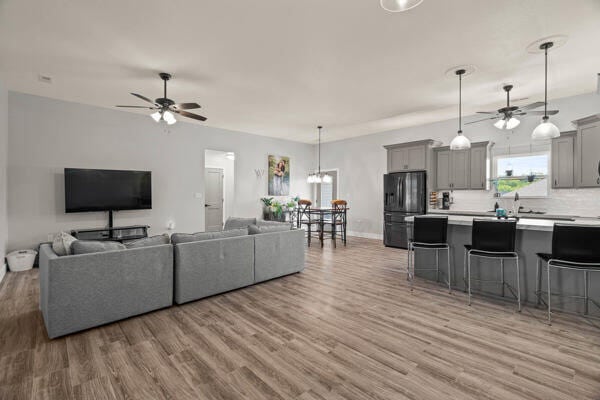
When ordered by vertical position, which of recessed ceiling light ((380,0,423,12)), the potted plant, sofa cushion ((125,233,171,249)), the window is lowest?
sofa cushion ((125,233,171,249))

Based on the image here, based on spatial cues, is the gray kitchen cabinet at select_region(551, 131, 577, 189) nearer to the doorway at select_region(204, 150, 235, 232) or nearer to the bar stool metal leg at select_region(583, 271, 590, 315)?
the bar stool metal leg at select_region(583, 271, 590, 315)

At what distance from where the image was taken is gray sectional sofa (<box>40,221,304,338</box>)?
7.93 ft

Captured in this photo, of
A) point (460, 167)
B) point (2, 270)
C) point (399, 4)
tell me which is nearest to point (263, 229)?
point (399, 4)

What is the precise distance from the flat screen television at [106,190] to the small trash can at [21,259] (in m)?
0.86

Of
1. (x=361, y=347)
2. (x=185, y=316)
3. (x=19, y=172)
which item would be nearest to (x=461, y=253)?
(x=361, y=347)

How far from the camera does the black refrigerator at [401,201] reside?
6242mm

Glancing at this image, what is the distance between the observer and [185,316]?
9.43 feet

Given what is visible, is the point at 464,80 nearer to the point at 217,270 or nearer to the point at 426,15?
the point at 426,15

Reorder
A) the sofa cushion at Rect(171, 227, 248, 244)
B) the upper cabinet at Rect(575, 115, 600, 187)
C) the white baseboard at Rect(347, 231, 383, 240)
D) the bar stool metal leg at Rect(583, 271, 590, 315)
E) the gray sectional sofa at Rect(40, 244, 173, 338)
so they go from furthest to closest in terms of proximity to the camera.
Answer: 1. the white baseboard at Rect(347, 231, 383, 240)
2. the upper cabinet at Rect(575, 115, 600, 187)
3. the sofa cushion at Rect(171, 227, 248, 244)
4. the bar stool metal leg at Rect(583, 271, 590, 315)
5. the gray sectional sofa at Rect(40, 244, 173, 338)

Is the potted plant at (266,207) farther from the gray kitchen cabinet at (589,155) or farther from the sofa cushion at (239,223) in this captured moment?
the gray kitchen cabinet at (589,155)

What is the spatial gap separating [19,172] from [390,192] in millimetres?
7281

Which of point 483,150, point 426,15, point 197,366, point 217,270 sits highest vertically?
point 426,15

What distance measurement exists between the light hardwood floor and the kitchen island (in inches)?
10.7

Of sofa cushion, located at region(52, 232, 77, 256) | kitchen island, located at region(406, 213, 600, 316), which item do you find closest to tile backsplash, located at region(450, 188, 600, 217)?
kitchen island, located at region(406, 213, 600, 316)
